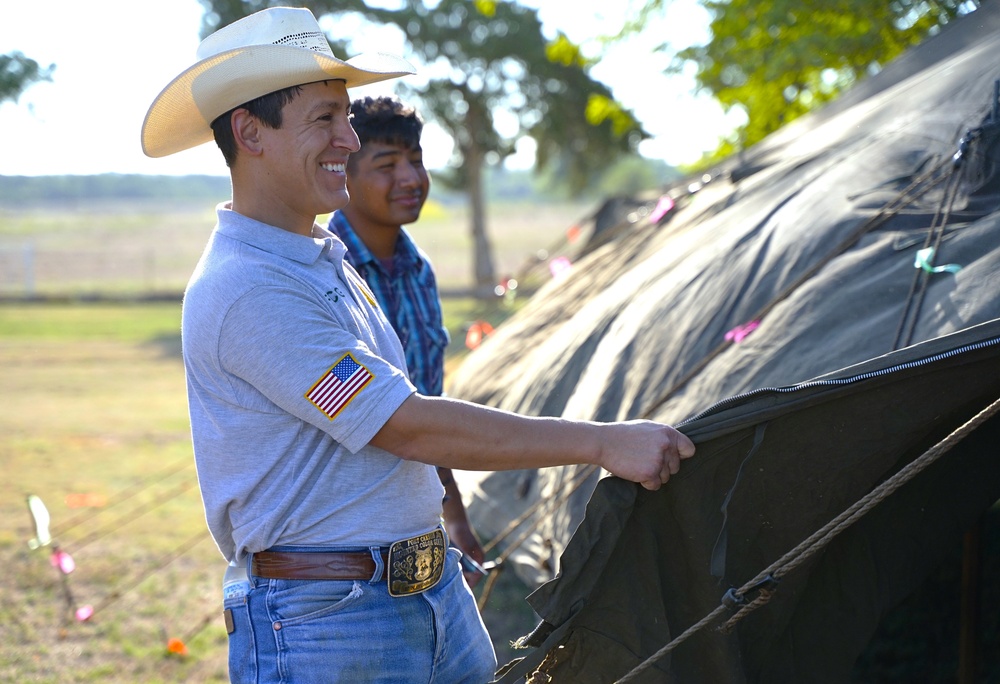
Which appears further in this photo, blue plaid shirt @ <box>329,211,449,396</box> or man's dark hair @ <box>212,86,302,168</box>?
blue plaid shirt @ <box>329,211,449,396</box>

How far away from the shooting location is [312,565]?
1.83 metres

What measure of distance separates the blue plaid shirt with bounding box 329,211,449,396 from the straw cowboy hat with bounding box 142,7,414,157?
32.2 inches

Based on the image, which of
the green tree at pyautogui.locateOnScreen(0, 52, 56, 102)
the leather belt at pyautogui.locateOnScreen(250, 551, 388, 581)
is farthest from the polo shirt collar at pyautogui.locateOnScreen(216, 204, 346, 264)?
the green tree at pyautogui.locateOnScreen(0, 52, 56, 102)

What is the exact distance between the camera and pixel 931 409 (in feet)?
6.64

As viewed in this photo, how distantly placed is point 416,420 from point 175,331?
18.2 meters

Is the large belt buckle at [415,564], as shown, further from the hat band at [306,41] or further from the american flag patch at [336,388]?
the hat band at [306,41]

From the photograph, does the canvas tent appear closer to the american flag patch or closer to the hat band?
the american flag patch

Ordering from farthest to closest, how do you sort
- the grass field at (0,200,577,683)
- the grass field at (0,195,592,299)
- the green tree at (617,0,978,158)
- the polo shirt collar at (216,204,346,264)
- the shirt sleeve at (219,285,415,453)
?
the grass field at (0,195,592,299) < the green tree at (617,0,978,158) < the grass field at (0,200,577,683) < the polo shirt collar at (216,204,346,264) < the shirt sleeve at (219,285,415,453)

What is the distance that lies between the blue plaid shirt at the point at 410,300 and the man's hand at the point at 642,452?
3.64 feet

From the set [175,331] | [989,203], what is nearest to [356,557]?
[989,203]

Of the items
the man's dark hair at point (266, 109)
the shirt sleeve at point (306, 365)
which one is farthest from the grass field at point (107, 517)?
the man's dark hair at point (266, 109)

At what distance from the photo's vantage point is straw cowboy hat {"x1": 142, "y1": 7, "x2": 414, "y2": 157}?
1.87m

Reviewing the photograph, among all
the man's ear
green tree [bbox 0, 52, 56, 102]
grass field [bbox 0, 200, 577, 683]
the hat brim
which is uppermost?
green tree [bbox 0, 52, 56, 102]

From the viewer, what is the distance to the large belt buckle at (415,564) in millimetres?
1899
